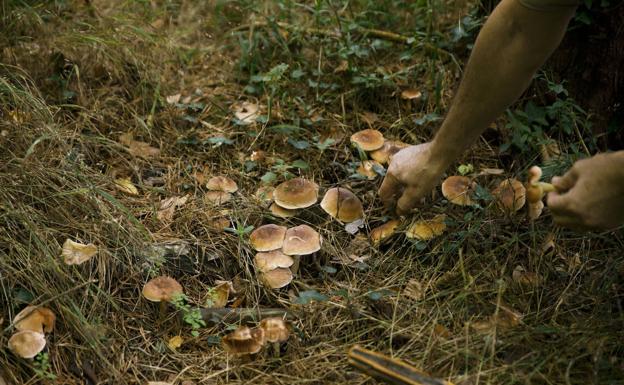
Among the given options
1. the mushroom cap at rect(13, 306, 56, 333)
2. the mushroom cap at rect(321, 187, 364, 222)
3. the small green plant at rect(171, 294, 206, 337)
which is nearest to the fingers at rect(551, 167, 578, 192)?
the mushroom cap at rect(321, 187, 364, 222)

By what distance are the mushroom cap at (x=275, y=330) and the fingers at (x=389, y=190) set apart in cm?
86

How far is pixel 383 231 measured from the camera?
307cm

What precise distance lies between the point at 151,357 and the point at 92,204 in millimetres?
739

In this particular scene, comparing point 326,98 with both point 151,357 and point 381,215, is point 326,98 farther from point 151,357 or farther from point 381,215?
point 151,357

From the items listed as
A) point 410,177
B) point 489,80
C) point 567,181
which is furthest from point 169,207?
point 567,181

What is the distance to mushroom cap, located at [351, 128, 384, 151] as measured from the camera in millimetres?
3412

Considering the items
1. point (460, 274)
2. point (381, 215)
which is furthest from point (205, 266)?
point (460, 274)

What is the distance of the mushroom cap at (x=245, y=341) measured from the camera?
252cm

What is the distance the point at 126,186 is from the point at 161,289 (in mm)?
769

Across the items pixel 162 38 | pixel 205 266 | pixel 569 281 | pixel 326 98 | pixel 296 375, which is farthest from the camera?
pixel 162 38

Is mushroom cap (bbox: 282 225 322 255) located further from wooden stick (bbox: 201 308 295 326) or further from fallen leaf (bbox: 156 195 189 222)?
fallen leaf (bbox: 156 195 189 222)

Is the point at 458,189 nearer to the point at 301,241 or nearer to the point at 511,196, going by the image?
the point at 511,196

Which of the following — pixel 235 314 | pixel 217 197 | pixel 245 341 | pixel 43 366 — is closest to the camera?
pixel 43 366

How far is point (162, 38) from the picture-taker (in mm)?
4133
